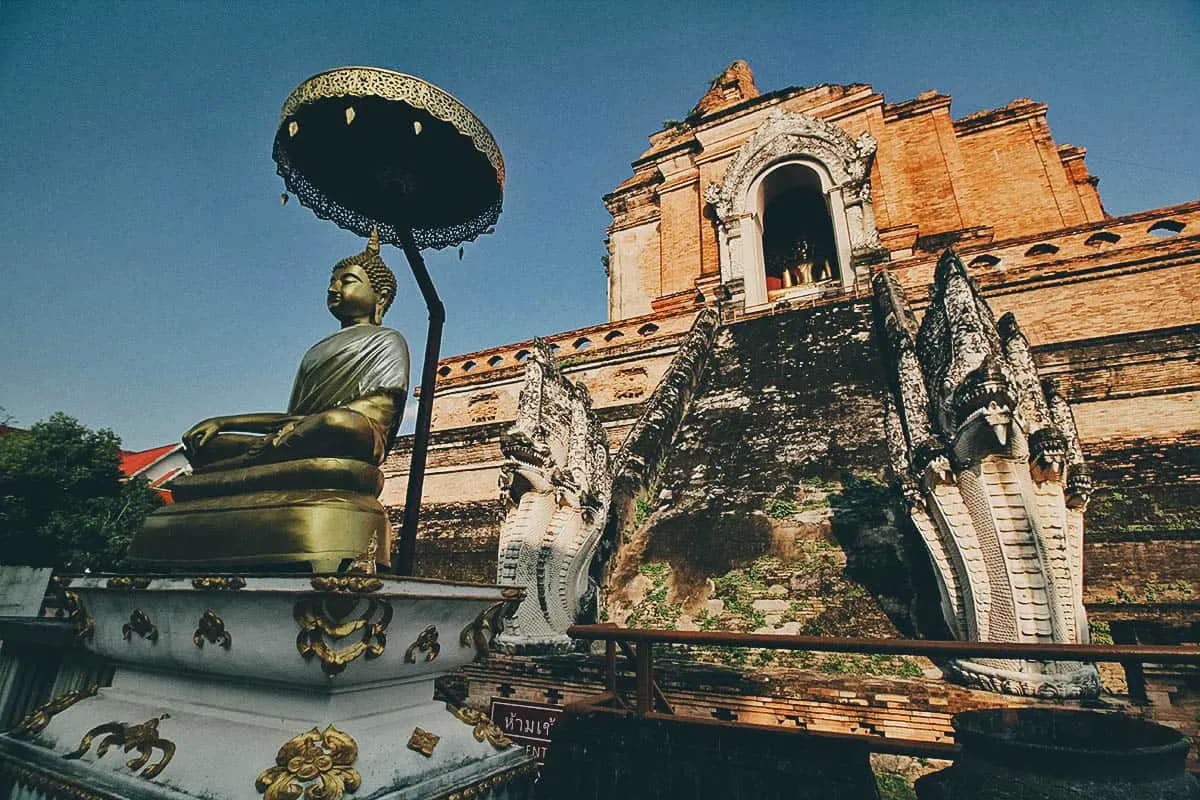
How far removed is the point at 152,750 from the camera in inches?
78.5

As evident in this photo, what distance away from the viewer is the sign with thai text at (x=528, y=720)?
4160mm

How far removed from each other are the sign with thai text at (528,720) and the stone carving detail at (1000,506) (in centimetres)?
297

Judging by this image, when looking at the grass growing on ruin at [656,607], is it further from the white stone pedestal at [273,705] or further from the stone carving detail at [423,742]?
the stone carving detail at [423,742]

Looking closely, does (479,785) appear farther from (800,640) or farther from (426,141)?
(426,141)

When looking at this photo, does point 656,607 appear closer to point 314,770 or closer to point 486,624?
point 486,624

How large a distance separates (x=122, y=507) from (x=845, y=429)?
52.4ft

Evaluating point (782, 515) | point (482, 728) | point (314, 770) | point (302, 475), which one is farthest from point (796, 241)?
point (314, 770)

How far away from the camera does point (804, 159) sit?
47.6 feet

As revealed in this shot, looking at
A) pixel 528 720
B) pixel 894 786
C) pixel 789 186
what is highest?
pixel 789 186

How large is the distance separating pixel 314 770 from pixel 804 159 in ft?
52.1

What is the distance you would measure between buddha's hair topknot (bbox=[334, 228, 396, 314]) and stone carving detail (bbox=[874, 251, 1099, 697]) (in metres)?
4.54

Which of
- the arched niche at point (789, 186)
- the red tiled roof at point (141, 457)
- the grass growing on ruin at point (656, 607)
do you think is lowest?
the grass growing on ruin at point (656, 607)

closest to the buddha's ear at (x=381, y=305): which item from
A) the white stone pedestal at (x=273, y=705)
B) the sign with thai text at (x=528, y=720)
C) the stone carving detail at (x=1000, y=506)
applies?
the white stone pedestal at (x=273, y=705)

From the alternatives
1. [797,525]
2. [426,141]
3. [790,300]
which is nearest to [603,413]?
[790,300]
